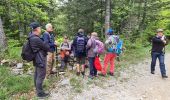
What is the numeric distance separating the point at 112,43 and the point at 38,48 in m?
4.10

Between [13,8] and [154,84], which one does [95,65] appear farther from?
[13,8]

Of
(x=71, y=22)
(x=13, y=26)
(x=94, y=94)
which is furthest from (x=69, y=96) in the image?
(x=13, y=26)

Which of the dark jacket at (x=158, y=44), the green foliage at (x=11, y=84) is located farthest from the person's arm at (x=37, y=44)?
the dark jacket at (x=158, y=44)

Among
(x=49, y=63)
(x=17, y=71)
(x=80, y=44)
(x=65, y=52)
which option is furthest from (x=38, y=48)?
(x=65, y=52)

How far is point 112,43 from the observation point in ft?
36.4

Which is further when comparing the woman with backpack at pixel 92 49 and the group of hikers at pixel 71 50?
the woman with backpack at pixel 92 49

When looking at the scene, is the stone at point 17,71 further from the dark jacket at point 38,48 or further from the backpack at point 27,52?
the backpack at point 27,52

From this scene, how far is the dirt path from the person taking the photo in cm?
890

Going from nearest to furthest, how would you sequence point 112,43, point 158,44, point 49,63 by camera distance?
point 49,63 < point 112,43 < point 158,44

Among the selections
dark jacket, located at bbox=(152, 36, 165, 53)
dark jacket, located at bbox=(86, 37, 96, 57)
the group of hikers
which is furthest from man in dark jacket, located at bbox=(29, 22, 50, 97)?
dark jacket, located at bbox=(152, 36, 165, 53)

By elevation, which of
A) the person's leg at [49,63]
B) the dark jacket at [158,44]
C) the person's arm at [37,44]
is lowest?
the person's leg at [49,63]

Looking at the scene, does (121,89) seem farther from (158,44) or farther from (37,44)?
(37,44)

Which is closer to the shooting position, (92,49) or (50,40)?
(50,40)

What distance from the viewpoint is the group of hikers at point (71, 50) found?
780 cm
